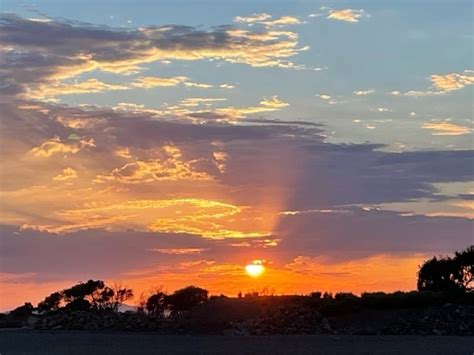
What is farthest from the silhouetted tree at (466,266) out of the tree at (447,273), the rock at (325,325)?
the rock at (325,325)

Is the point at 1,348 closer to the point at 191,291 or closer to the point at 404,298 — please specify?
the point at 404,298

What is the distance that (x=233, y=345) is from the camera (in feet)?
107

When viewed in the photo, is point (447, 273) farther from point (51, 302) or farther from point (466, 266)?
point (51, 302)

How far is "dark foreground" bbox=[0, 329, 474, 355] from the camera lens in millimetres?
29688

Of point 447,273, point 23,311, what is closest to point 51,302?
point 23,311

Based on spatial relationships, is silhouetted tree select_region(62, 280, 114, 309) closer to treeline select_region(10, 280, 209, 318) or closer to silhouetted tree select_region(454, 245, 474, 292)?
treeline select_region(10, 280, 209, 318)

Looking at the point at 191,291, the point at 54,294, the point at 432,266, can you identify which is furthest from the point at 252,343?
the point at 54,294

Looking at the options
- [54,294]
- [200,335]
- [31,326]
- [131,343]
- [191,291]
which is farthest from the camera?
[54,294]

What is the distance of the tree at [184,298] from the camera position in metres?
64.1

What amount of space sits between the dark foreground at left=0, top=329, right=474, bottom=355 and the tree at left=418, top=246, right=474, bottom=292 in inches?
1065

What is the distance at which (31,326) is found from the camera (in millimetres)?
53219

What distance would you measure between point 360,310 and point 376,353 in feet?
60.6

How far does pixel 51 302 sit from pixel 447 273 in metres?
33.9

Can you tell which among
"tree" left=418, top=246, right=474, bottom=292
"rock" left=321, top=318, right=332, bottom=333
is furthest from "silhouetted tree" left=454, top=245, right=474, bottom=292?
"rock" left=321, top=318, right=332, bottom=333
